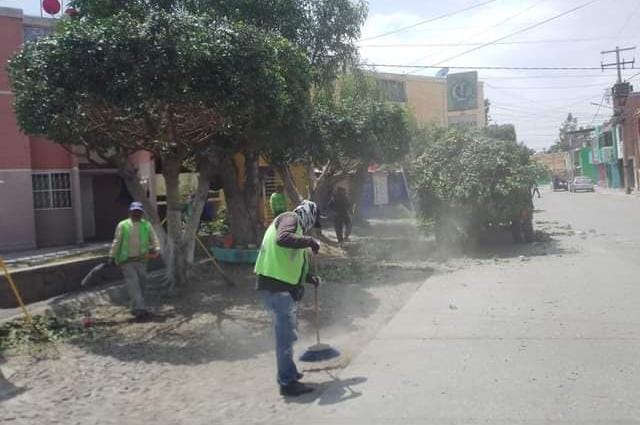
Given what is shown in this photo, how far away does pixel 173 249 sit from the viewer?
32.4 feet

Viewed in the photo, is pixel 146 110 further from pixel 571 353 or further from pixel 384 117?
pixel 384 117

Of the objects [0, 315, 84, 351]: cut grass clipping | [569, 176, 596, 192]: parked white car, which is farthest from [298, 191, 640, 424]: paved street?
[569, 176, 596, 192]: parked white car

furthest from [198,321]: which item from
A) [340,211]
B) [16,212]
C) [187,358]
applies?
[16,212]

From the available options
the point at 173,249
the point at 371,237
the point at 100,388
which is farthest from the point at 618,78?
the point at 100,388

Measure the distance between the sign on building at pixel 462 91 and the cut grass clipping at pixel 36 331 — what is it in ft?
131

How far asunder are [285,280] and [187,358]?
2095 mm

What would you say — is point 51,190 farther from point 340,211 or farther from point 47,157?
point 340,211

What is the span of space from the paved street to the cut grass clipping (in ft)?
12.4

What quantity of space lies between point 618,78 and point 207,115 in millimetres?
49159

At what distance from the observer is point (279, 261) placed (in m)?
5.56

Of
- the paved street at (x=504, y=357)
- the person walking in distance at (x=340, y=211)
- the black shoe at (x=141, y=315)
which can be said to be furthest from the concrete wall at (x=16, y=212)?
the paved street at (x=504, y=357)

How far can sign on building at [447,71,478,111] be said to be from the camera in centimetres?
4497

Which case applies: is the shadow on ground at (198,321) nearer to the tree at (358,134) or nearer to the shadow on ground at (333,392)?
the shadow on ground at (333,392)

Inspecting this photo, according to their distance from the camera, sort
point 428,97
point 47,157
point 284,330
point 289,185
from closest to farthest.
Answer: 1. point 284,330
2. point 289,185
3. point 47,157
4. point 428,97
